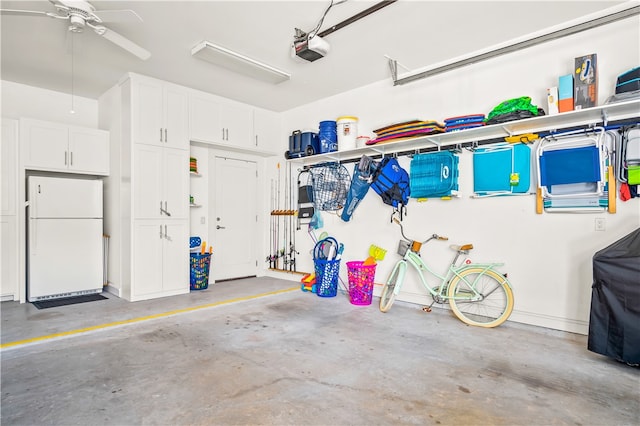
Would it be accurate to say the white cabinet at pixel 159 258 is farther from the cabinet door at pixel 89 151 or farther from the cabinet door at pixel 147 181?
the cabinet door at pixel 89 151

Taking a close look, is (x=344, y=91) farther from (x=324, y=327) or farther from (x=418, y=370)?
(x=418, y=370)

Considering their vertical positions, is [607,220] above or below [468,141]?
below

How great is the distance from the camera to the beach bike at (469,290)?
373cm

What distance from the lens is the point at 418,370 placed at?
2643 mm

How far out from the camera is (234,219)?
20.6 feet

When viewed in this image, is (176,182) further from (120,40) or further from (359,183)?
(359,183)

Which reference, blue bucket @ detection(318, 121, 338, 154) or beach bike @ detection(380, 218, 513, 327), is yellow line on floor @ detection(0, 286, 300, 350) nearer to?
beach bike @ detection(380, 218, 513, 327)

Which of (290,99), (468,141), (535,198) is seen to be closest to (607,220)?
(535,198)

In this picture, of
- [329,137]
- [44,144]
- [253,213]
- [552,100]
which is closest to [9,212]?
[44,144]

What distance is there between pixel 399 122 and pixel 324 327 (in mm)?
2938

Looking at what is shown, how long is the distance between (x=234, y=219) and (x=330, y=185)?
194cm

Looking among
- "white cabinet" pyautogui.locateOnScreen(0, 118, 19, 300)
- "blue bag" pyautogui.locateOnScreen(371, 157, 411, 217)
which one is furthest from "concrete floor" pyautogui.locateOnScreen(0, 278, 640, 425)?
"blue bag" pyautogui.locateOnScreen(371, 157, 411, 217)

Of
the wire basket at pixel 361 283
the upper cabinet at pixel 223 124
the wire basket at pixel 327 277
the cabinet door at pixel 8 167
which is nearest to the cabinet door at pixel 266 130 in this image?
the upper cabinet at pixel 223 124

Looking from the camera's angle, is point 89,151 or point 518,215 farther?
point 89,151
